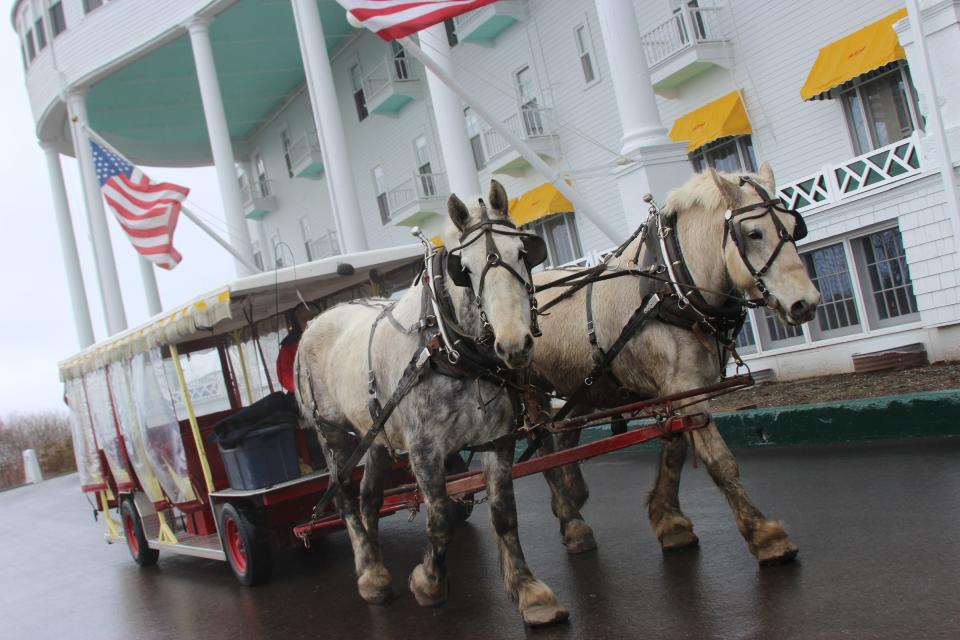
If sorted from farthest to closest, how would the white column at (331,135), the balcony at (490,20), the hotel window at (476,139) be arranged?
the hotel window at (476,139)
the balcony at (490,20)
the white column at (331,135)

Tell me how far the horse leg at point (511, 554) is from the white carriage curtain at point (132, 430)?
548 cm

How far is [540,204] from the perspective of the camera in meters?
21.2

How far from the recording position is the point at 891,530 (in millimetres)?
6121

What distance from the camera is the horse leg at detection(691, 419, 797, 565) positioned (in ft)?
18.5

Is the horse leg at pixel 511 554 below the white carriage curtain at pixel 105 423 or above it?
below

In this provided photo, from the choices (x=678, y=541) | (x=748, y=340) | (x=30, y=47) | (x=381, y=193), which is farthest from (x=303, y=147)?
(x=678, y=541)

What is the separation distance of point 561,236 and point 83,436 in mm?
13703

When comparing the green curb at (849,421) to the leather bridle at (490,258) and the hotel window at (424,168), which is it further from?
the hotel window at (424,168)

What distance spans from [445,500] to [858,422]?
5644 mm

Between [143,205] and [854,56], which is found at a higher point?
[143,205]

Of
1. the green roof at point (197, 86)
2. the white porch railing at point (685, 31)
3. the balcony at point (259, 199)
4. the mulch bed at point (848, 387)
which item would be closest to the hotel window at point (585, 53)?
the white porch railing at point (685, 31)

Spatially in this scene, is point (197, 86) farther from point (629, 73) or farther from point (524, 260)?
point (524, 260)

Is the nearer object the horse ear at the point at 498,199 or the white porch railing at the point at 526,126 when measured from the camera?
the horse ear at the point at 498,199

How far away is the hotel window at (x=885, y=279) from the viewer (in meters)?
14.5
